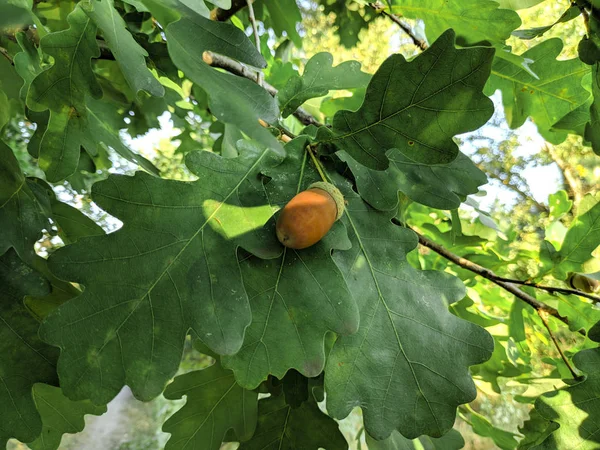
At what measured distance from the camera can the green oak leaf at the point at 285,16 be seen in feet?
4.04

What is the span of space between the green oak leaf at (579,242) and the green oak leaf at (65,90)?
0.88 meters

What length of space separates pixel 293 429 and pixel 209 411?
15 cm

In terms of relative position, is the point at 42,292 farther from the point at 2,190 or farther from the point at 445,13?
the point at 445,13

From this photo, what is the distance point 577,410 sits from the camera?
76cm

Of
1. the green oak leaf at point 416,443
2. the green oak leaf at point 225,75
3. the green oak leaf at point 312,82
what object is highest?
the green oak leaf at point 225,75

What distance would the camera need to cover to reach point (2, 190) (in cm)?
61

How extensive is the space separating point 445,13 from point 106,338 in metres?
0.76

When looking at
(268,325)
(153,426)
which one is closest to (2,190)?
(268,325)

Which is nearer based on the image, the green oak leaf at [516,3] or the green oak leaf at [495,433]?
the green oak leaf at [516,3]

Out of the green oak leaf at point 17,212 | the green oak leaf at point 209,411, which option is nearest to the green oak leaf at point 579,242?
the green oak leaf at point 209,411

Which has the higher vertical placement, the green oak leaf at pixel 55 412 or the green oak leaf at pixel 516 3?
the green oak leaf at pixel 516 3

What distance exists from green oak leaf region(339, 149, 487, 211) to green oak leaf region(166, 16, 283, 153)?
0.58 ft

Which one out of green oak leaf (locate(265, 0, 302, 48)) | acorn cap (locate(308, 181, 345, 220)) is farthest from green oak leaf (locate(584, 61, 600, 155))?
green oak leaf (locate(265, 0, 302, 48))

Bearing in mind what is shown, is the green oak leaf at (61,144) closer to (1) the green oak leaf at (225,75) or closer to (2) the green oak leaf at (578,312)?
(1) the green oak leaf at (225,75)
